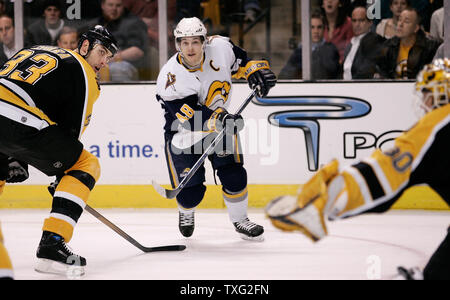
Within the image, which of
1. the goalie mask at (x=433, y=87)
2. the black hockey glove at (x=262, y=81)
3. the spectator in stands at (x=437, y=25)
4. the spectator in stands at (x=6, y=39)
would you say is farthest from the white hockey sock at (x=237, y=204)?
the spectator in stands at (x=6, y=39)

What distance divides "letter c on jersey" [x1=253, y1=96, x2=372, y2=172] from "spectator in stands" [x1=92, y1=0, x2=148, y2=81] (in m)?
0.95

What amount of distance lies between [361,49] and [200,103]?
A: 157cm

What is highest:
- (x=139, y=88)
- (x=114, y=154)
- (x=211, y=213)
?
(x=139, y=88)

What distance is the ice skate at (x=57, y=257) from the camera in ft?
8.90

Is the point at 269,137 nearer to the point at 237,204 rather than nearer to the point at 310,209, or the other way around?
the point at 237,204

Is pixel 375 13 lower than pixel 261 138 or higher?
higher

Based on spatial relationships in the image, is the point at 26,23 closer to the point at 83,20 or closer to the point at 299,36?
the point at 83,20

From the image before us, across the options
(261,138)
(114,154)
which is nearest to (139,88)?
(114,154)

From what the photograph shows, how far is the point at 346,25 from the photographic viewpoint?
4742 mm

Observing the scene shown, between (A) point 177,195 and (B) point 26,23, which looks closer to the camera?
(A) point 177,195

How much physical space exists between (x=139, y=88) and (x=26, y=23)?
0.93 metres

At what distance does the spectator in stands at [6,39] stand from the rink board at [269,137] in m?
0.75

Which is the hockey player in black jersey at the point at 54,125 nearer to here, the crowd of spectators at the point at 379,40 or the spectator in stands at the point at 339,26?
the crowd of spectators at the point at 379,40

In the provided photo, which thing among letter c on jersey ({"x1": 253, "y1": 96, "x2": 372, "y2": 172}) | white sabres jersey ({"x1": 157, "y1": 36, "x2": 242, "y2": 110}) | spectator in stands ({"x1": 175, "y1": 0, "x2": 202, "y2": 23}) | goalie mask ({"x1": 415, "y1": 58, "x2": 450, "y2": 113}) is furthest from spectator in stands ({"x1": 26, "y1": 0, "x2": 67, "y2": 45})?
goalie mask ({"x1": 415, "y1": 58, "x2": 450, "y2": 113})
